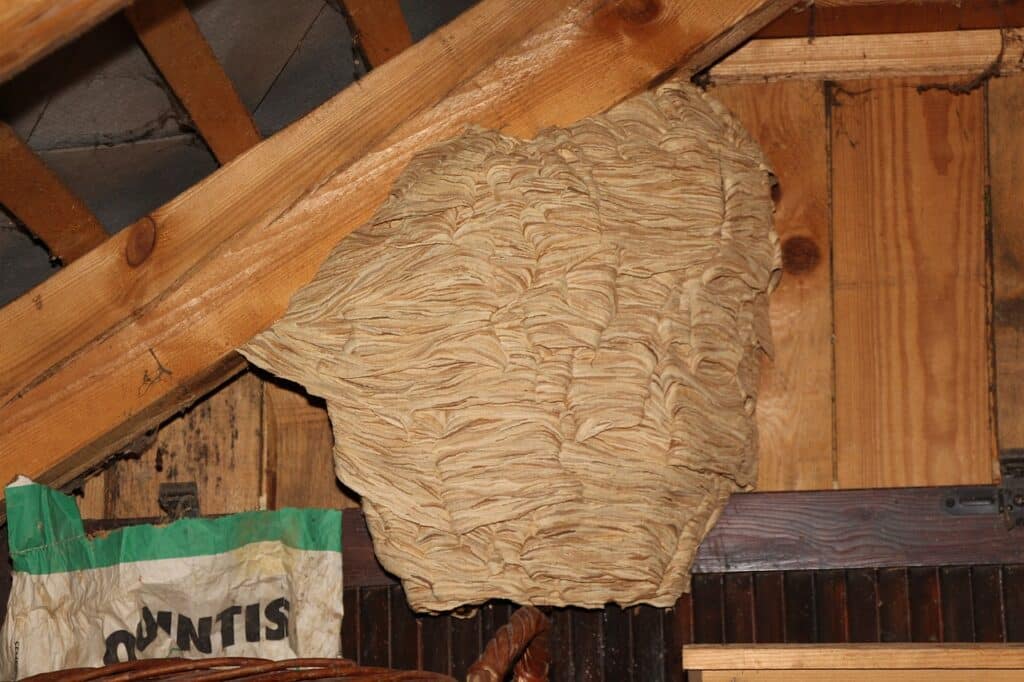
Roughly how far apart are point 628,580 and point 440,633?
1.13 feet

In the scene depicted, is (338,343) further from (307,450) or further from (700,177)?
(700,177)

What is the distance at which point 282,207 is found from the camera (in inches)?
65.7

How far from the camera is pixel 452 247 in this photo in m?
1.58

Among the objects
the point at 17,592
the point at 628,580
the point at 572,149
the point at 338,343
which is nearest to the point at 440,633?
the point at 628,580

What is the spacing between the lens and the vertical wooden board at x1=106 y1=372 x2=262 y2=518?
1.84m

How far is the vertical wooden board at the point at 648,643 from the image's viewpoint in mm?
1682

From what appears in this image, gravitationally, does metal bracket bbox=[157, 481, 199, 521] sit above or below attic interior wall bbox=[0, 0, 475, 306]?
below

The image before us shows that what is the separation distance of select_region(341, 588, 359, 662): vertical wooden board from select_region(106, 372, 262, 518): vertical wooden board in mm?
202

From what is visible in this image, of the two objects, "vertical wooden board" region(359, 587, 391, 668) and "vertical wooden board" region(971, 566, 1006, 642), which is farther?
"vertical wooden board" region(359, 587, 391, 668)

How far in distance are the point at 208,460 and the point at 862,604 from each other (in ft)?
3.23

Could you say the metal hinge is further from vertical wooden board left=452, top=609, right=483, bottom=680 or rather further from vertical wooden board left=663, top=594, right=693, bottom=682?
vertical wooden board left=452, top=609, right=483, bottom=680

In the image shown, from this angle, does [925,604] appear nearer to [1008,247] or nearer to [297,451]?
[1008,247]

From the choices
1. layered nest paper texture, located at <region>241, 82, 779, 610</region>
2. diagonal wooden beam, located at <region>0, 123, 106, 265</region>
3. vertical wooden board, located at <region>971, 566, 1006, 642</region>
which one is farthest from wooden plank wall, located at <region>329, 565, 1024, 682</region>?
Answer: diagonal wooden beam, located at <region>0, 123, 106, 265</region>

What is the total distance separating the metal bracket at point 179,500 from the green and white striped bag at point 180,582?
0.11 feet
